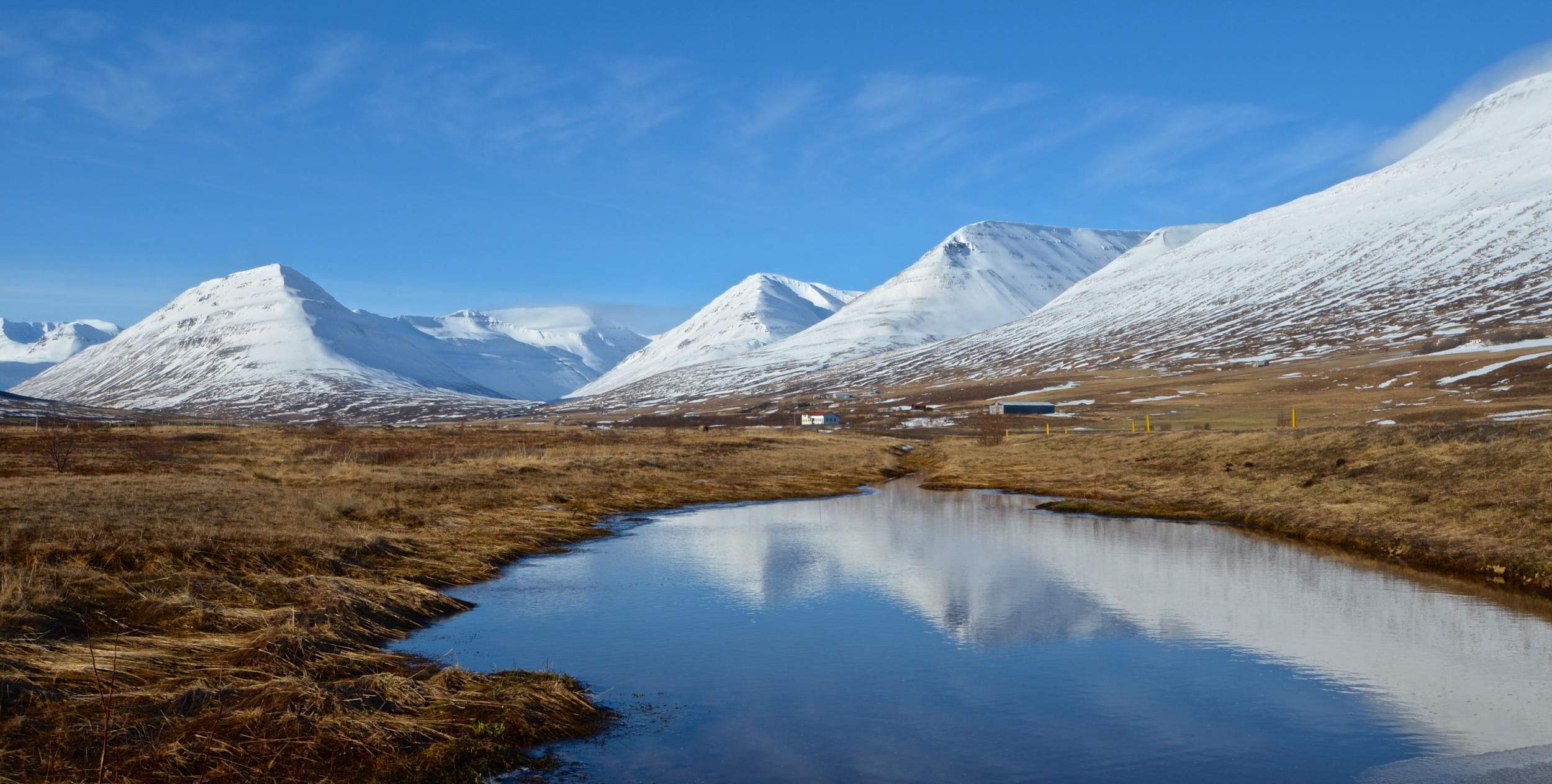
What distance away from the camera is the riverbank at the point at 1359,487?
1111 inches

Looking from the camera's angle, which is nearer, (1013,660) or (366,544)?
(1013,660)

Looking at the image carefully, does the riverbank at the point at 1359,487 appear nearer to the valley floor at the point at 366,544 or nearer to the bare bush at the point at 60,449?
the valley floor at the point at 366,544

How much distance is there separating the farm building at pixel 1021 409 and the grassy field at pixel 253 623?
355 feet

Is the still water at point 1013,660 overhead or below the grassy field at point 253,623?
below

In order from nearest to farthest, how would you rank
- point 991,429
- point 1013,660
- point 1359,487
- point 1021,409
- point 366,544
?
point 1013,660 → point 366,544 → point 1359,487 → point 991,429 → point 1021,409

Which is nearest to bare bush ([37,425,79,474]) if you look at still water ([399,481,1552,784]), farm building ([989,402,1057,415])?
still water ([399,481,1552,784])

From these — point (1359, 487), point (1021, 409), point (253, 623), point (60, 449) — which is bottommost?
point (253, 623)

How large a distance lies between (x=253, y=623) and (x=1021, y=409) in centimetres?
13654

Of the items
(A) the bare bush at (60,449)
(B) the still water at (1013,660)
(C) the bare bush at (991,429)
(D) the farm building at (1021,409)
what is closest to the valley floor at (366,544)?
(A) the bare bush at (60,449)

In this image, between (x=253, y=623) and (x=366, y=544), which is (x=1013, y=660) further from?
(x=366, y=544)

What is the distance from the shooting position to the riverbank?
28219 millimetres

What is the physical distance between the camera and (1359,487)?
3731 centimetres

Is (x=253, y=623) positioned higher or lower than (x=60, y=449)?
lower

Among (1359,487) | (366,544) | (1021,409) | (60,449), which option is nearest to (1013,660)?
(366,544)
